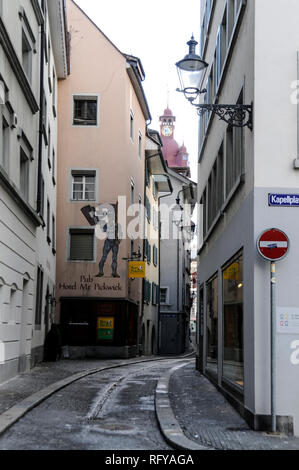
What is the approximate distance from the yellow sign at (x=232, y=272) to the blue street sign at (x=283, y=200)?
97.1 inches

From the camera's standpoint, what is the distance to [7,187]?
47.5 ft

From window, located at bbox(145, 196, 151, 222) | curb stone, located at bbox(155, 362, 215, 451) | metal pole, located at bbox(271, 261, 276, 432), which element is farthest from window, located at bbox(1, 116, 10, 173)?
window, located at bbox(145, 196, 151, 222)

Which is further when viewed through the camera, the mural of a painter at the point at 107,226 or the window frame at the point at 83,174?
the window frame at the point at 83,174

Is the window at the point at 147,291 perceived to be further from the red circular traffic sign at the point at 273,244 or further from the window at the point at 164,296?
the red circular traffic sign at the point at 273,244

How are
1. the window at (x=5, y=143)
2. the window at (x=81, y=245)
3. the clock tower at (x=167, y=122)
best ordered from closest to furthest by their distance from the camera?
the window at (x=5, y=143) < the window at (x=81, y=245) < the clock tower at (x=167, y=122)

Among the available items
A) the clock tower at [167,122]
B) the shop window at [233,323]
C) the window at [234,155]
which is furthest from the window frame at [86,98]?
the clock tower at [167,122]

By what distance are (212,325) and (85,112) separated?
18.6 metres

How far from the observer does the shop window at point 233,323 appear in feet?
38.7

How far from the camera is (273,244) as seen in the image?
977 centimetres

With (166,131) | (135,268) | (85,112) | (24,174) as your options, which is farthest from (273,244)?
(166,131)

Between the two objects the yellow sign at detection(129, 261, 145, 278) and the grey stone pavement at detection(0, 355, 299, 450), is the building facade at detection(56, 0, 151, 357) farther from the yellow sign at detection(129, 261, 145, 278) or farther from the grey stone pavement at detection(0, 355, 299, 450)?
the grey stone pavement at detection(0, 355, 299, 450)

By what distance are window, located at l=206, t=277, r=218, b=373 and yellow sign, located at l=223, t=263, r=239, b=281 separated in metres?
2.33

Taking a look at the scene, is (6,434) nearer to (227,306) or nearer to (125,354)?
(227,306)
